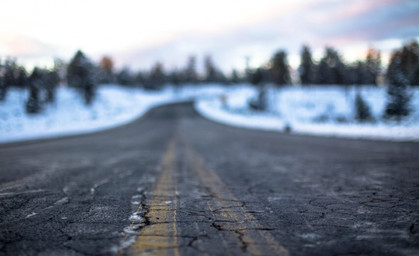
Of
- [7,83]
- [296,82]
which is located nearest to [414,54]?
[296,82]

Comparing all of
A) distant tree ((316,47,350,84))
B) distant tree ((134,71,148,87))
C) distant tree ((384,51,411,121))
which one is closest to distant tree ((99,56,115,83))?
distant tree ((134,71,148,87))

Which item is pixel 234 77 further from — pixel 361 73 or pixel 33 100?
pixel 33 100

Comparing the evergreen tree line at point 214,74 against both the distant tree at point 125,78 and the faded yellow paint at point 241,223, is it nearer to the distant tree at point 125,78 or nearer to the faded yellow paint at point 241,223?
the distant tree at point 125,78

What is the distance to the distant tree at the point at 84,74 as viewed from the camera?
4924 cm

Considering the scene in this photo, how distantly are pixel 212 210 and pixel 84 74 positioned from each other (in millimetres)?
53886

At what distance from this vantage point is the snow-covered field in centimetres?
1714

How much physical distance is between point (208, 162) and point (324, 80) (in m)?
107

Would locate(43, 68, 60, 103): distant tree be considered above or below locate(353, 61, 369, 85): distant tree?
below

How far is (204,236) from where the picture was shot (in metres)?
2.56

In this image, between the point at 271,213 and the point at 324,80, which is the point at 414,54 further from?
the point at 271,213

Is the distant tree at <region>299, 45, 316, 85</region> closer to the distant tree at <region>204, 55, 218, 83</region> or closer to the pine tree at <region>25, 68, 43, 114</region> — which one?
the distant tree at <region>204, 55, 218, 83</region>

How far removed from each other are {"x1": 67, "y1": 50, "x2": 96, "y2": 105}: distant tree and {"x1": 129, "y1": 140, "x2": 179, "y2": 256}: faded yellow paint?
2054 inches

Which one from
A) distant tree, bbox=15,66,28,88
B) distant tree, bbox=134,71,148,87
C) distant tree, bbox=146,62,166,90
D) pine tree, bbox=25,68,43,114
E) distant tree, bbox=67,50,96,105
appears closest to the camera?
pine tree, bbox=25,68,43,114

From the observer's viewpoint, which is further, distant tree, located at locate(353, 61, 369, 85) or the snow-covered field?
distant tree, located at locate(353, 61, 369, 85)
